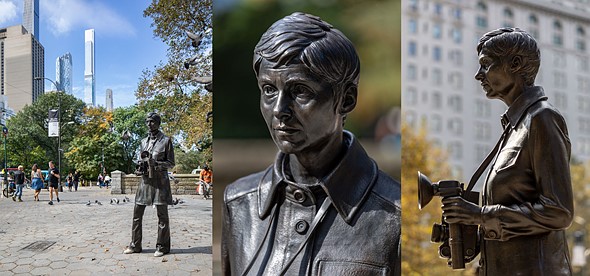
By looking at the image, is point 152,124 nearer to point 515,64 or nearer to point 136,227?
point 136,227

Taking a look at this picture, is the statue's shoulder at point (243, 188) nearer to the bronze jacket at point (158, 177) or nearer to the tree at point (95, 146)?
the bronze jacket at point (158, 177)

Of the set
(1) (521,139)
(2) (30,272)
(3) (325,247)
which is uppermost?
(1) (521,139)

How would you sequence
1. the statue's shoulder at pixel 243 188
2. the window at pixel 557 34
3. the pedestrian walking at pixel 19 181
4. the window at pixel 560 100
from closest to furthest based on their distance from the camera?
the statue's shoulder at pixel 243 188, the window at pixel 560 100, the window at pixel 557 34, the pedestrian walking at pixel 19 181

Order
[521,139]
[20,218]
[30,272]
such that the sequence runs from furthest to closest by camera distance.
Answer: [20,218] < [30,272] < [521,139]

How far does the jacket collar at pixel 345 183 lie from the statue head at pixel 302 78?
103mm

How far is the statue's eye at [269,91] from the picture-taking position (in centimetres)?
117

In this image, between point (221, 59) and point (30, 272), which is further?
point (30, 272)

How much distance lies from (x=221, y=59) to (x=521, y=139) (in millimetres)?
1330

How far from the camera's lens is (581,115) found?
5.38ft

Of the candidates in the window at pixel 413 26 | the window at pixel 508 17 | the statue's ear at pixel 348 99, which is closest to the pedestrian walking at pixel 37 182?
the window at pixel 413 26

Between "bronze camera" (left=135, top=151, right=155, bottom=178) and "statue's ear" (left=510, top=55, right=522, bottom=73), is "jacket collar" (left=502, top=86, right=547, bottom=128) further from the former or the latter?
"bronze camera" (left=135, top=151, right=155, bottom=178)

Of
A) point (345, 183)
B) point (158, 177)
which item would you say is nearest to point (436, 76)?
point (345, 183)

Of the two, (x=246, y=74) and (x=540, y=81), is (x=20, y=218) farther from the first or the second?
(x=540, y=81)

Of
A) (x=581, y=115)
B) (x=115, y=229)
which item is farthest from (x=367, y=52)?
(x=115, y=229)
